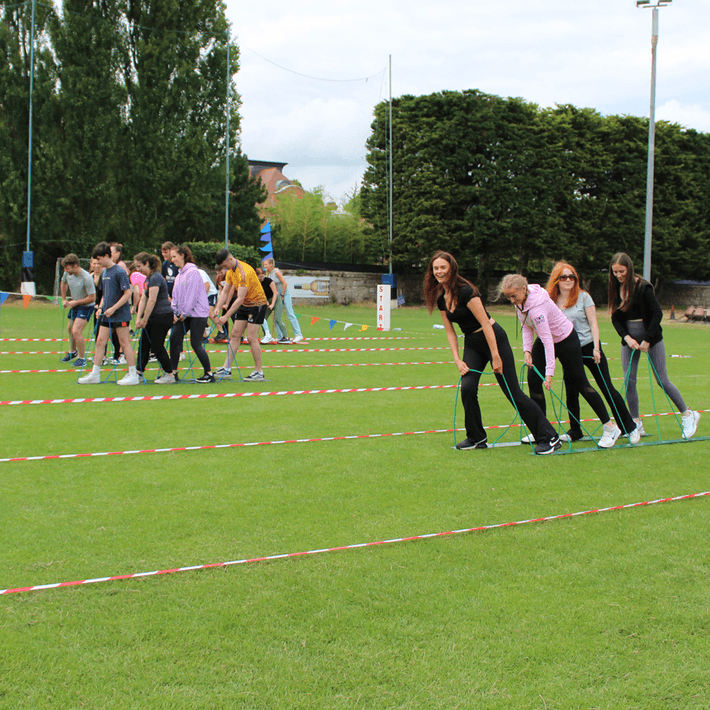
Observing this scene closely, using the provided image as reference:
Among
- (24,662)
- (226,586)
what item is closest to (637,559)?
(226,586)

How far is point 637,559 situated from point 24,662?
2.90m

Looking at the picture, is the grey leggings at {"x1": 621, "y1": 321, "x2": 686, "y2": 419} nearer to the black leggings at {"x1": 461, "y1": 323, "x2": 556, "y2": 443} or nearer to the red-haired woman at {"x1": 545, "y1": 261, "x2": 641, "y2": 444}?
the red-haired woman at {"x1": 545, "y1": 261, "x2": 641, "y2": 444}

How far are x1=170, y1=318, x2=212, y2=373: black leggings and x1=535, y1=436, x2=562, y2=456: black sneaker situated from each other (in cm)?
521

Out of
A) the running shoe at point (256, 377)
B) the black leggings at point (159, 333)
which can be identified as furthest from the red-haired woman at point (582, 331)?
the black leggings at point (159, 333)

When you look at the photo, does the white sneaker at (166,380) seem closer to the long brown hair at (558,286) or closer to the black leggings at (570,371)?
the black leggings at (570,371)

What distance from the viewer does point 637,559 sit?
387cm

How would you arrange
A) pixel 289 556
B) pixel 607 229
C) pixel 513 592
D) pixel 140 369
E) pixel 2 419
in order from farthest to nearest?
pixel 607 229
pixel 140 369
pixel 2 419
pixel 289 556
pixel 513 592

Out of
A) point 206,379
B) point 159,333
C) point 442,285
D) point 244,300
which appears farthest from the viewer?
point 206,379

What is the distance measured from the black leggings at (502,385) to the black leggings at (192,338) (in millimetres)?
4735

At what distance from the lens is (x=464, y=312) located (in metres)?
6.22

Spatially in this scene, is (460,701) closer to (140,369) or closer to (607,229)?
(140,369)

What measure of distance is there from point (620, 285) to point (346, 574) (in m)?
4.45

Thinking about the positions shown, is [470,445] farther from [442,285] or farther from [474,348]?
[442,285]

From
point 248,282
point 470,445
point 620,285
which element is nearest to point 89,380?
point 248,282
